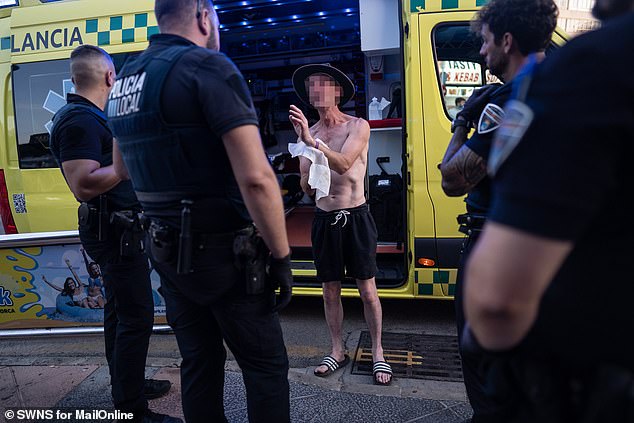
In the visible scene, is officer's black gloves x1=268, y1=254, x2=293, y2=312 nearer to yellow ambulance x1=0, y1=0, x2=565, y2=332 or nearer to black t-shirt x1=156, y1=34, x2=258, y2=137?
black t-shirt x1=156, y1=34, x2=258, y2=137

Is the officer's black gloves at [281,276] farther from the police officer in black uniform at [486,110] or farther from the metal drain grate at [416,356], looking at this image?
the metal drain grate at [416,356]

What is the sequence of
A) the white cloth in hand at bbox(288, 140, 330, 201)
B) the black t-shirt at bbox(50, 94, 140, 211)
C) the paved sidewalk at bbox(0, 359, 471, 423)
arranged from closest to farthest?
the black t-shirt at bbox(50, 94, 140, 211) → the paved sidewalk at bbox(0, 359, 471, 423) → the white cloth in hand at bbox(288, 140, 330, 201)

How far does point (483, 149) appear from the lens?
1.51 meters

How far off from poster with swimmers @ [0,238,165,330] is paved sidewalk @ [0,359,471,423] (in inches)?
14.2

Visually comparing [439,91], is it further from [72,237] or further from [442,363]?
[72,237]

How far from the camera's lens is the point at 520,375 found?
2.81ft

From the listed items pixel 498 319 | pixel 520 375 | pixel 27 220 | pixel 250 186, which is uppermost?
pixel 250 186

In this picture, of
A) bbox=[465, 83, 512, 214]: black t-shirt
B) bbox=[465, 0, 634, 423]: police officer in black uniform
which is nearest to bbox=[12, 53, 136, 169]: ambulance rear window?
bbox=[465, 83, 512, 214]: black t-shirt

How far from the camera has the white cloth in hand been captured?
2.54 m

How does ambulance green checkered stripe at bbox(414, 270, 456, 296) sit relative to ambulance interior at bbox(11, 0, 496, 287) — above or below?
below

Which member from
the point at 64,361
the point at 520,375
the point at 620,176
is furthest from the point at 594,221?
the point at 64,361

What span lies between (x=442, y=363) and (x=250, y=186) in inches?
80.1

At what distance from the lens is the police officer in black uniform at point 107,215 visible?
204 cm

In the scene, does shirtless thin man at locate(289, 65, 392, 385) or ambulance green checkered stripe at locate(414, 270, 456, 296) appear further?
ambulance green checkered stripe at locate(414, 270, 456, 296)
